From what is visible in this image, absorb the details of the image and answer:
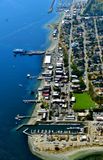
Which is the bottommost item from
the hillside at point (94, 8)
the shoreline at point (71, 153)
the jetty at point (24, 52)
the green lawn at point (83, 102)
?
the shoreline at point (71, 153)

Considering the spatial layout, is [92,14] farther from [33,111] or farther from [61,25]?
[33,111]

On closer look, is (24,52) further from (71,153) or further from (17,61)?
(71,153)

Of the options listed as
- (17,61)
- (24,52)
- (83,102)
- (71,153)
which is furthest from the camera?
(24,52)

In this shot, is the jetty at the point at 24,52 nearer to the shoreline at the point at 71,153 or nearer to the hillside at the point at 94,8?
the hillside at the point at 94,8

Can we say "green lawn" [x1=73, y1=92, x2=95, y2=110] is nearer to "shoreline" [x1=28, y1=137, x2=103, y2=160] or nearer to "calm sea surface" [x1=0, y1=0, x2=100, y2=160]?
"calm sea surface" [x1=0, y1=0, x2=100, y2=160]

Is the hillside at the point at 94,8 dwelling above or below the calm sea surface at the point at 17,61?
above

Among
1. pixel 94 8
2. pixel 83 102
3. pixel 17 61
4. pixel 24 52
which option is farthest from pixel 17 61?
pixel 94 8

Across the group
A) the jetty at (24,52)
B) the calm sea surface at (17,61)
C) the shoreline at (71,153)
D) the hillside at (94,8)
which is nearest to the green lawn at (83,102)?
the calm sea surface at (17,61)

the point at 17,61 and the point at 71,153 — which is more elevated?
the point at 17,61

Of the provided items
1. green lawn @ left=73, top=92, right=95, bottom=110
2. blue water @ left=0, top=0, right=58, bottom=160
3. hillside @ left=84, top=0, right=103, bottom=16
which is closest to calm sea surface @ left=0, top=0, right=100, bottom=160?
blue water @ left=0, top=0, right=58, bottom=160
